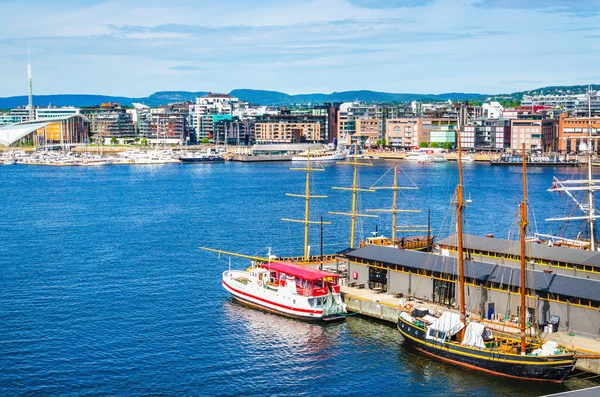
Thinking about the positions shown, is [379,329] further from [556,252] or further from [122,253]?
[122,253]

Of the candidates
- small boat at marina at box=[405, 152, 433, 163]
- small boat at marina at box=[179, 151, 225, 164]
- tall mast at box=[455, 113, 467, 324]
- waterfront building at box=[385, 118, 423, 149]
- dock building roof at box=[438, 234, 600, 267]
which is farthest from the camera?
Result: waterfront building at box=[385, 118, 423, 149]

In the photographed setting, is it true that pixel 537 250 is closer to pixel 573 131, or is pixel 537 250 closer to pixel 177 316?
pixel 177 316

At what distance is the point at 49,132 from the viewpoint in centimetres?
16050

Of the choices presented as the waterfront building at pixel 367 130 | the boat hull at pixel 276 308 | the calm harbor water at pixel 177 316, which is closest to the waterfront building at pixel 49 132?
the waterfront building at pixel 367 130

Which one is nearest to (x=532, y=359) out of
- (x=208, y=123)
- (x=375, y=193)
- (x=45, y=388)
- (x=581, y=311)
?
(x=581, y=311)

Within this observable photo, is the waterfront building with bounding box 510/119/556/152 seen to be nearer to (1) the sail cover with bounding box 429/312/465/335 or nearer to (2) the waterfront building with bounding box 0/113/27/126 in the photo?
(1) the sail cover with bounding box 429/312/465/335

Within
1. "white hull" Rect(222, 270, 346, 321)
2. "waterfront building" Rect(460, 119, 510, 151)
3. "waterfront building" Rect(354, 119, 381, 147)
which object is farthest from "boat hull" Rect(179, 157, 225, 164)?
"white hull" Rect(222, 270, 346, 321)

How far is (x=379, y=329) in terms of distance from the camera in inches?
1043

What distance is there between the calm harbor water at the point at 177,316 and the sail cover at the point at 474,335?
35.6 inches

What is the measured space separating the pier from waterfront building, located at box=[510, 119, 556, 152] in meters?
96.2

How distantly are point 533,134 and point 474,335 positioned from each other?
102979 mm

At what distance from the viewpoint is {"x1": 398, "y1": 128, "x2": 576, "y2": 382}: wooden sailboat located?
21406 mm

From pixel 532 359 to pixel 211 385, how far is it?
844cm

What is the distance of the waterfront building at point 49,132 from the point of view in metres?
147
